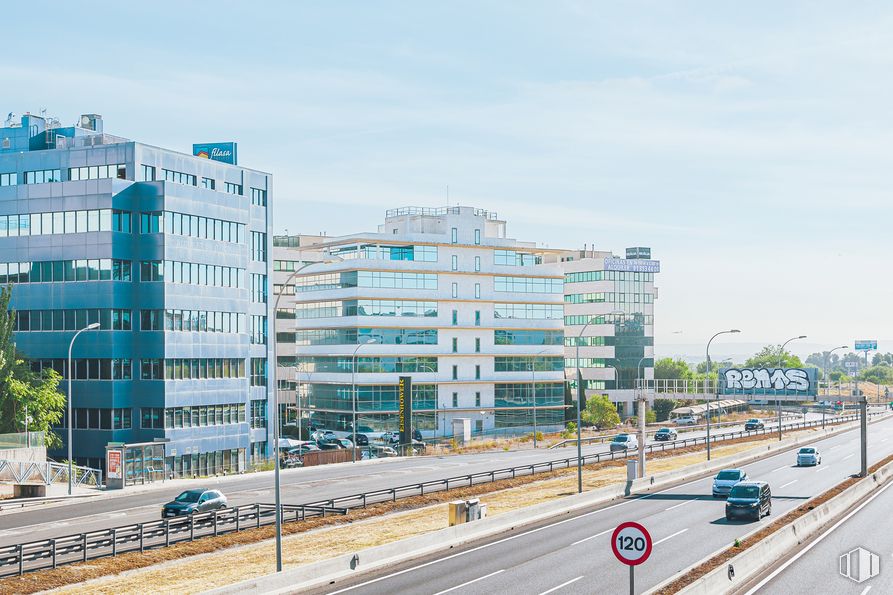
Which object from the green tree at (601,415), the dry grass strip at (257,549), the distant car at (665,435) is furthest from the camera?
the green tree at (601,415)

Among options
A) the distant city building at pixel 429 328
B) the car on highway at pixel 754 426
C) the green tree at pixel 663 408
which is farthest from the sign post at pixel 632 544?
the green tree at pixel 663 408

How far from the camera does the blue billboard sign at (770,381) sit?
381 ft

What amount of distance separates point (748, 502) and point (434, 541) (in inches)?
616

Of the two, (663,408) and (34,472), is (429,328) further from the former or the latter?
(34,472)

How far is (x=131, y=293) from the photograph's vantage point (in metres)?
78.4

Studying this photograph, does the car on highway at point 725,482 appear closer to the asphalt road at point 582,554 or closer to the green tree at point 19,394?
the asphalt road at point 582,554

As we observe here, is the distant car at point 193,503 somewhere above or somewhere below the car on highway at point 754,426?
above

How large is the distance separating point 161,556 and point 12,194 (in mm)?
53992

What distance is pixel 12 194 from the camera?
80562mm

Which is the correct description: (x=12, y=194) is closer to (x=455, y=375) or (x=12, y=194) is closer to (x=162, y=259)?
(x=162, y=259)

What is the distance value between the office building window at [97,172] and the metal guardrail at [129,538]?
144ft

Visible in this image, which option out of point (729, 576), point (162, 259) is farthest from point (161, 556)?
point (162, 259)

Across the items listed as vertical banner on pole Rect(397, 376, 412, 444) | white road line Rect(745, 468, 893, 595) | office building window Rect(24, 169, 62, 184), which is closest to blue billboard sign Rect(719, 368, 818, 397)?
vertical banner on pole Rect(397, 376, 412, 444)

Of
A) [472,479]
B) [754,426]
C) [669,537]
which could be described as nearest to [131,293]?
[472,479]
